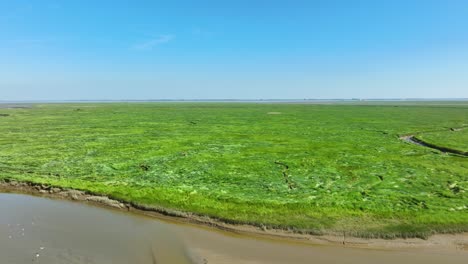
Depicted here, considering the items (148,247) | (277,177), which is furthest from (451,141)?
(148,247)

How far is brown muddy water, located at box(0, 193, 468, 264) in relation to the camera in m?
11.6

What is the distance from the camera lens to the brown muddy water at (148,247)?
38.1ft

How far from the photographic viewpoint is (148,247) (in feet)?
41.3

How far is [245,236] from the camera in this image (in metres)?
13.8

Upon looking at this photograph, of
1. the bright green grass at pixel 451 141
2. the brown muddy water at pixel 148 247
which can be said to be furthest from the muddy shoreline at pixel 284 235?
the bright green grass at pixel 451 141

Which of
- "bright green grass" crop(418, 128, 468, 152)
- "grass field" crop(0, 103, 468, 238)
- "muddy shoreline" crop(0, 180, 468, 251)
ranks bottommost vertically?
"muddy shoreline" crop(0, 180, 468, 251)

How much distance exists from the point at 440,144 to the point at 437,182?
17670mm

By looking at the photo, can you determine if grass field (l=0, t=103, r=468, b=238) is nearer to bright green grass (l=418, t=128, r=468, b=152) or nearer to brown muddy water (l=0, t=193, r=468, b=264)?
bright green grass (l=418, t=128, r=468, b=152)

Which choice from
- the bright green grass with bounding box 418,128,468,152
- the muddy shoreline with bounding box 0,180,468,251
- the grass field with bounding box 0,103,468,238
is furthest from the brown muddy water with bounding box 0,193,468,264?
the bright green grass with bounding box 418,128,468,152

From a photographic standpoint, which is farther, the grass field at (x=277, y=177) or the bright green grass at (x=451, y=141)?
the bright green grass at (x=451, y=141)

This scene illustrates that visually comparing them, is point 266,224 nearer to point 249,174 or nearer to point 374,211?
point 374,211

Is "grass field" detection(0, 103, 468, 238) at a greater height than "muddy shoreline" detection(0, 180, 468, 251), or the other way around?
"grass field" detection(0, 103, 468, 238)

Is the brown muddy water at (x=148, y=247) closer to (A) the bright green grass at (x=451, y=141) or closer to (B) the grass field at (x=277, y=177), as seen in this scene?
(B) the grass field at (x=277, y=177)

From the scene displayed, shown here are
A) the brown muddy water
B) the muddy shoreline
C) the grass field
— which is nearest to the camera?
the brown muddy water
